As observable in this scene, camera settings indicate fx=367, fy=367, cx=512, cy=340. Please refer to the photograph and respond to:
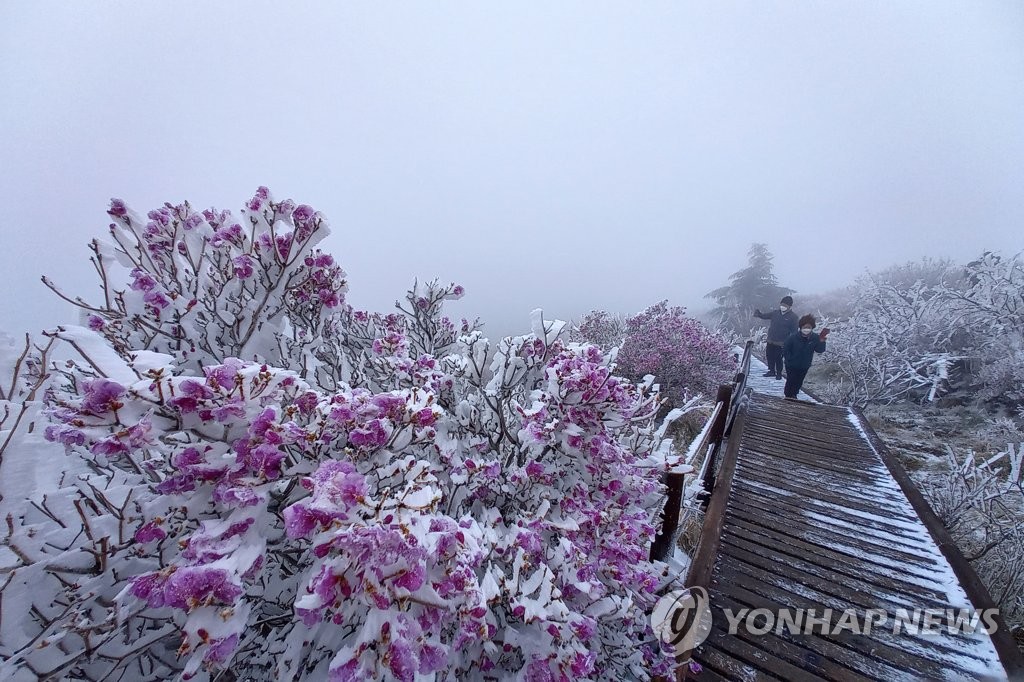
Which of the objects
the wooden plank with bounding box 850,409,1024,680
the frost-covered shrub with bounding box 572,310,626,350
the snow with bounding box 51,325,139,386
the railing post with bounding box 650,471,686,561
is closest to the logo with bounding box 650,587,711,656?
the railing post with bounding box 650,471,686,561

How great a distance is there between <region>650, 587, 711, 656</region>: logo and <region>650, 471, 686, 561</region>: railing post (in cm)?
42

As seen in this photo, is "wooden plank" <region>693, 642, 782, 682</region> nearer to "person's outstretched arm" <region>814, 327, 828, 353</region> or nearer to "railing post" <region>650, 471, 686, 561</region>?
"railing post" <region>650, 471, 686, 561</region>

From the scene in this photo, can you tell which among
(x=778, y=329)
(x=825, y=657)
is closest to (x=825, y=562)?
(x=825, y=657)

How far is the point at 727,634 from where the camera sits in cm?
334

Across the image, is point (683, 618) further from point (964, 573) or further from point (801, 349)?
point (801, 349)

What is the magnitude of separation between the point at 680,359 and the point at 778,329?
2584 millimetres

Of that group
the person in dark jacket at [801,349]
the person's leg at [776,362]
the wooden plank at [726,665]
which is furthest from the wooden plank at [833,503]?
the person's leg at [776,362]

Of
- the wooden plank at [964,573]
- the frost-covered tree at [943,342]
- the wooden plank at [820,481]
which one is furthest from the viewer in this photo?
the frost-covered tree at [943,342]

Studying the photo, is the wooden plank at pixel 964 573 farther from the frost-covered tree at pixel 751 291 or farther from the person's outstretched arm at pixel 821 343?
the frost-covered tree at pixel 751 291

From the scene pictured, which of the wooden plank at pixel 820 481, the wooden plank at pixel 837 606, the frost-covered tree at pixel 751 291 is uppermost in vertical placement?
the frost-covered tree at pixel 751 291

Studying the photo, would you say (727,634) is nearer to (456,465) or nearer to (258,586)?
(456,465)

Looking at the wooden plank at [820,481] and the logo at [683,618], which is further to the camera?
the wooden plank at [820,481]

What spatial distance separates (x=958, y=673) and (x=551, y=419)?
4.05m

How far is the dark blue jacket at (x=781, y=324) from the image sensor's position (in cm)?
950
